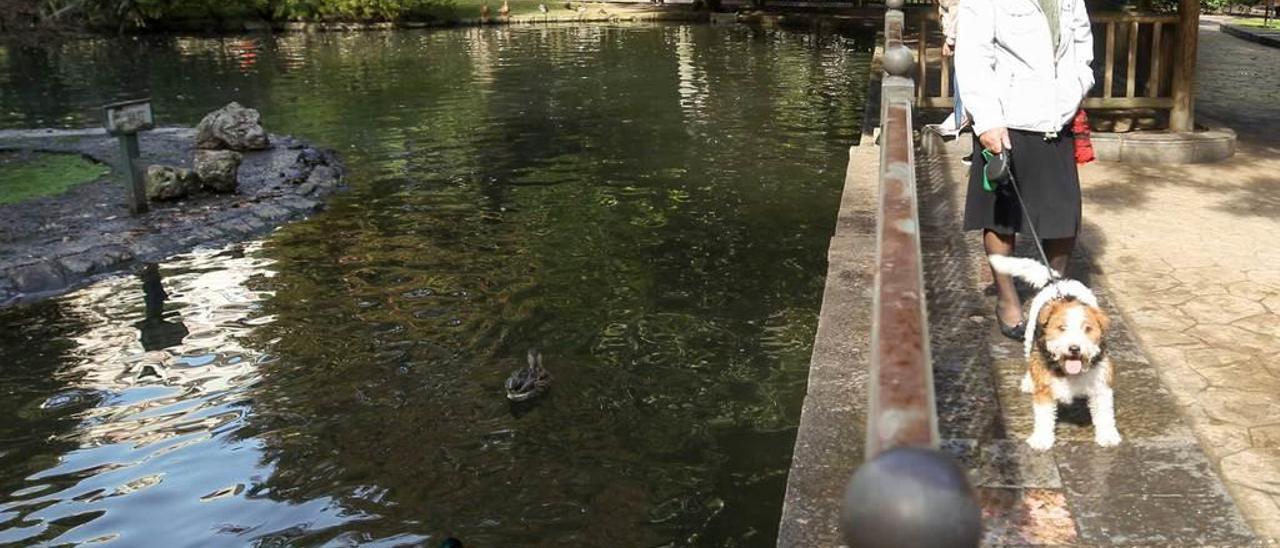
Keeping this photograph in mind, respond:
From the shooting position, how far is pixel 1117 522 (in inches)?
155

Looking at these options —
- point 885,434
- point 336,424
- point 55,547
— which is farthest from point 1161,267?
point 55,547

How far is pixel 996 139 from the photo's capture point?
5105 mm

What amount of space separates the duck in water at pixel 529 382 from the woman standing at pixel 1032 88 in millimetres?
3067

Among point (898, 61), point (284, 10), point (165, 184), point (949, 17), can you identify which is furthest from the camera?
point (284, 10)

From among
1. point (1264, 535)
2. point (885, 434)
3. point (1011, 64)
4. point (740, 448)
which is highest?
point (1011, 64)

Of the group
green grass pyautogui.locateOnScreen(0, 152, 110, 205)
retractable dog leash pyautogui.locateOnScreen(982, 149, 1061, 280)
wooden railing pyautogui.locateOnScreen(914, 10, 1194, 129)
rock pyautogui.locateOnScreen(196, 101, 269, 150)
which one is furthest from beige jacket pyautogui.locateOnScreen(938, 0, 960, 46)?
green grass pyautogui.locateOnScreen(0, 152, 110, 205)

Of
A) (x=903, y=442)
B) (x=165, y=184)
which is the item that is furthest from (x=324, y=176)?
(x=903, y=442)

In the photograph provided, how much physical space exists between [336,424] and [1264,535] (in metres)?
4.93

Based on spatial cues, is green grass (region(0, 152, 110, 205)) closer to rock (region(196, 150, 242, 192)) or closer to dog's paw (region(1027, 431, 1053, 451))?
rock (region(196, 150, 242, 192))

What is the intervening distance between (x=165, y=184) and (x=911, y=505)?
39.6 feet

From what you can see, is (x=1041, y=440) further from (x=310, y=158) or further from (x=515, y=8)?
(x=515, y=8)

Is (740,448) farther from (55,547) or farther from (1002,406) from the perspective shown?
(55,547)

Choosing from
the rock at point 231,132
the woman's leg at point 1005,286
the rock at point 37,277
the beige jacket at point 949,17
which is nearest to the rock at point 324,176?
the rock at point 231,132

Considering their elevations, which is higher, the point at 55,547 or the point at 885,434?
the point at 885,434
